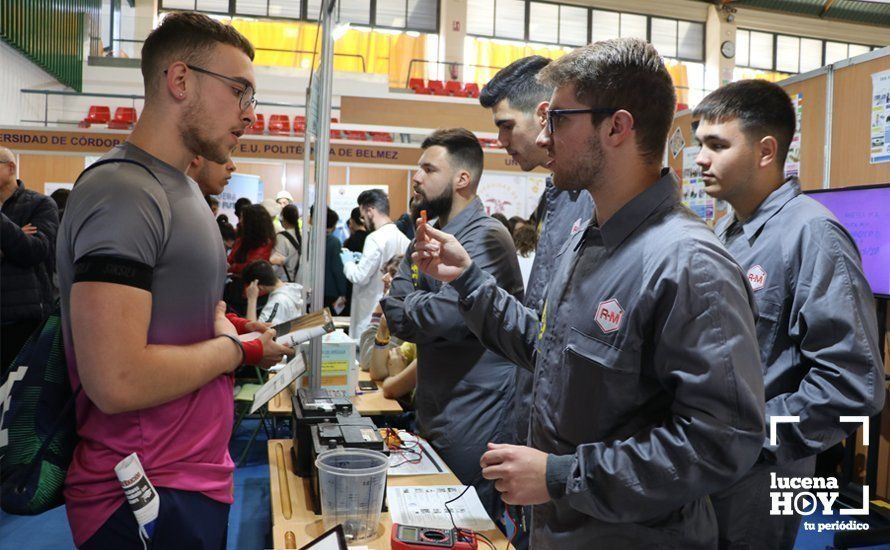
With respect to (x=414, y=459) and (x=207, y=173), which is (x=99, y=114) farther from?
(x=414, y=459)

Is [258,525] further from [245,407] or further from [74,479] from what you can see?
[74,479]

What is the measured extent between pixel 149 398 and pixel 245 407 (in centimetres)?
326

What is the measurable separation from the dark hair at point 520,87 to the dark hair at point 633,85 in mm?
970

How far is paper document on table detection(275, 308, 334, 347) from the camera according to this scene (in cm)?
154

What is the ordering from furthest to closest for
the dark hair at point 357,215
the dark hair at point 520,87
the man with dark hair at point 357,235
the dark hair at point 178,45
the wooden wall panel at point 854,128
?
the dark hair at point 357,215, the man with dark hair at point 357,235, the wooden wall panel at point 854,128, the dark hair at point 520,87, the dark hair at point 178,45

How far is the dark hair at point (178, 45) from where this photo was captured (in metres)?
1.35

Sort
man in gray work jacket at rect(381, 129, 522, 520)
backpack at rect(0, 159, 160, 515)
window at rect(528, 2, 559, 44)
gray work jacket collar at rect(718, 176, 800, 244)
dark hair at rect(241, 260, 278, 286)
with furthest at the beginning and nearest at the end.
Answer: window at rect(528, 2, 559, 44) < dark hair at rect(241, 260, 278, 286) < man in gray work jacket at rect(381, 129, 522, 520) < gray work jacket collar at rect(718, 176, 800, 244) < backpack at rect(0, 159, 160, 515)

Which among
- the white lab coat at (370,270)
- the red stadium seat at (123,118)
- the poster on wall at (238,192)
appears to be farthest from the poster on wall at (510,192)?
the red stadium seat at (123,118)

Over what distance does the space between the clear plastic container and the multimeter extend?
0.27ft

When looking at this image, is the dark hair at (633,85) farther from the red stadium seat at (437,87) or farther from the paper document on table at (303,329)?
the red stadium seat at (437,87)

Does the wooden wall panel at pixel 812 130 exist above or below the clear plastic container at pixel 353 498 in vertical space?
above

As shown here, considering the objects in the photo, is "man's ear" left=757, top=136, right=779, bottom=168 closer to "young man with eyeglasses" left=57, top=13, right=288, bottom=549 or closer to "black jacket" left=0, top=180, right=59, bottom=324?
"young man with eyeglasses" left=57, top=13, right=288, bottom=549

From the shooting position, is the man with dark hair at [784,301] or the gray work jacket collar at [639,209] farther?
the man with dark hair at [784,301]

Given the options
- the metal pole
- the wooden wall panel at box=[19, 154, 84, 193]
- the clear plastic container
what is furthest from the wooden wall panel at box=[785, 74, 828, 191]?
the wooden wall panel at box=[19, 154, 84, 193]
